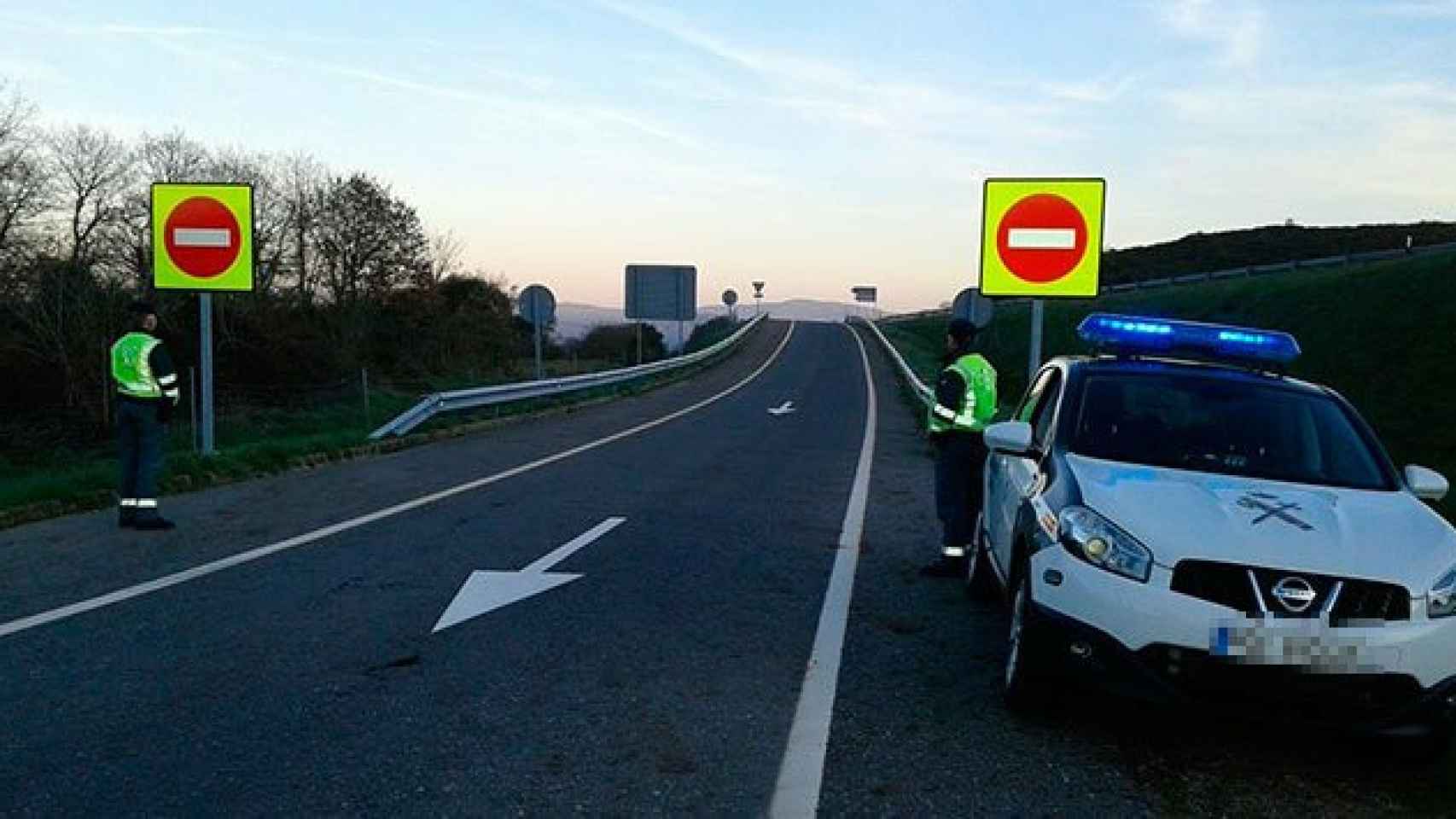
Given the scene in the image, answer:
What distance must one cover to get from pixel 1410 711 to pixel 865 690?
216cm

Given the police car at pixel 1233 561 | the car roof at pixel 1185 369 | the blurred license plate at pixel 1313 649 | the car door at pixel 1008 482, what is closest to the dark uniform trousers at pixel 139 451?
the car door at pixel 1008 482

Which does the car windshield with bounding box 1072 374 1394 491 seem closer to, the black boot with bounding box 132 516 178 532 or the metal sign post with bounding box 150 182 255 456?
the black boot with bounding box 132 516 178 532

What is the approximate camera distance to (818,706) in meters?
4.92

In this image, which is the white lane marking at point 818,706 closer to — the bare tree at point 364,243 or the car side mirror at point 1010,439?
the car side mirror at point 1010,439

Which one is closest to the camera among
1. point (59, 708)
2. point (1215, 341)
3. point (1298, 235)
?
point (59, 708)

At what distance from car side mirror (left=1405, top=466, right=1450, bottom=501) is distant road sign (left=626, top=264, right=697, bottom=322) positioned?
39643 millimetres

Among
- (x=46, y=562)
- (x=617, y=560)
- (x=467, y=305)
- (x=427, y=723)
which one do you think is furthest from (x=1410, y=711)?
(x=467, y=305)

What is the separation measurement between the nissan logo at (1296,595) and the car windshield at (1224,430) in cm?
127

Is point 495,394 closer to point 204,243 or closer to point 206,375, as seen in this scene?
point 206,375

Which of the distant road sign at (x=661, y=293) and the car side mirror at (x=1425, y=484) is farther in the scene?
the distant road sign at (x=661, y=293)

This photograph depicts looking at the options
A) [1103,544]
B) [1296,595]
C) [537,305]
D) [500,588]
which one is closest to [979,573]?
[1103,544]

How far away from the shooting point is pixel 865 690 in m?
5.18

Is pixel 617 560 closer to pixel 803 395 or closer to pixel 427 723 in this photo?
pixel 427 723

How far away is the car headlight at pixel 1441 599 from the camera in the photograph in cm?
404
